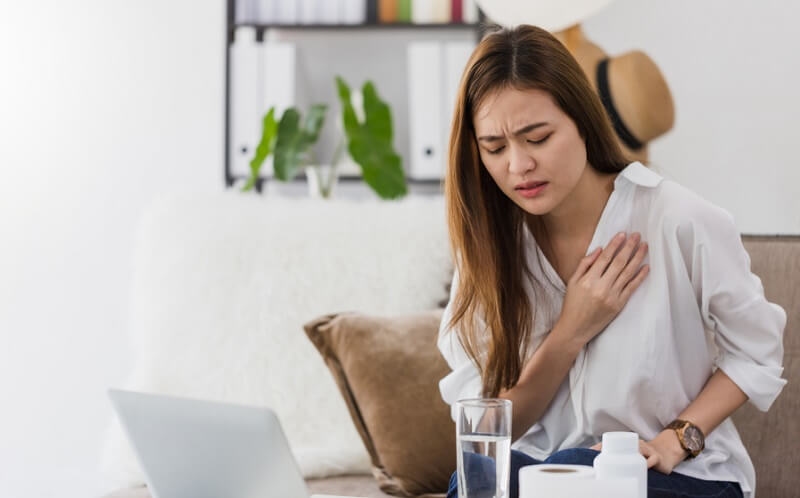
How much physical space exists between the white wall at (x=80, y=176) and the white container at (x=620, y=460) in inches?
102

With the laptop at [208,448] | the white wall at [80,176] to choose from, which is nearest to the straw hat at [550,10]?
the white wall at [80,176]

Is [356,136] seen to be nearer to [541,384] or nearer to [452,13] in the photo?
[452,13]

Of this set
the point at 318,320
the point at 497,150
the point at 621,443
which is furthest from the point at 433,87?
the point at 621,443

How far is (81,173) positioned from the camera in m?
3.50

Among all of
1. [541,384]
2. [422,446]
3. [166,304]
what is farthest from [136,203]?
[541,384]

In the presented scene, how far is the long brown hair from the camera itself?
1.32m

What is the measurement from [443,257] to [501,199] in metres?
0.52

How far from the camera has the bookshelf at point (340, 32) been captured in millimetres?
3137

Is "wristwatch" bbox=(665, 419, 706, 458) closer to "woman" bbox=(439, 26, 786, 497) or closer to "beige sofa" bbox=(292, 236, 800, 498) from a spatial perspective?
"woman" bbox=(439, 26, 786, 497)

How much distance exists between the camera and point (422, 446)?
171cm

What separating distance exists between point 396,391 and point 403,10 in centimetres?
174

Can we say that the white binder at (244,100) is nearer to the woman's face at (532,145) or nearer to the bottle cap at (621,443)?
the woman's face at (532,145)

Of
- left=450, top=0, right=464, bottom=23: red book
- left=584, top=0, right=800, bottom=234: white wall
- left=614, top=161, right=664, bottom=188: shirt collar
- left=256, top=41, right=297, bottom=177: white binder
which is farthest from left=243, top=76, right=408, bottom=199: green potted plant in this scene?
left=614, top=161, right=664, bottom=188: shirt collar

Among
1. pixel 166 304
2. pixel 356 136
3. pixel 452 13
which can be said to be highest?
pixel 452 13
